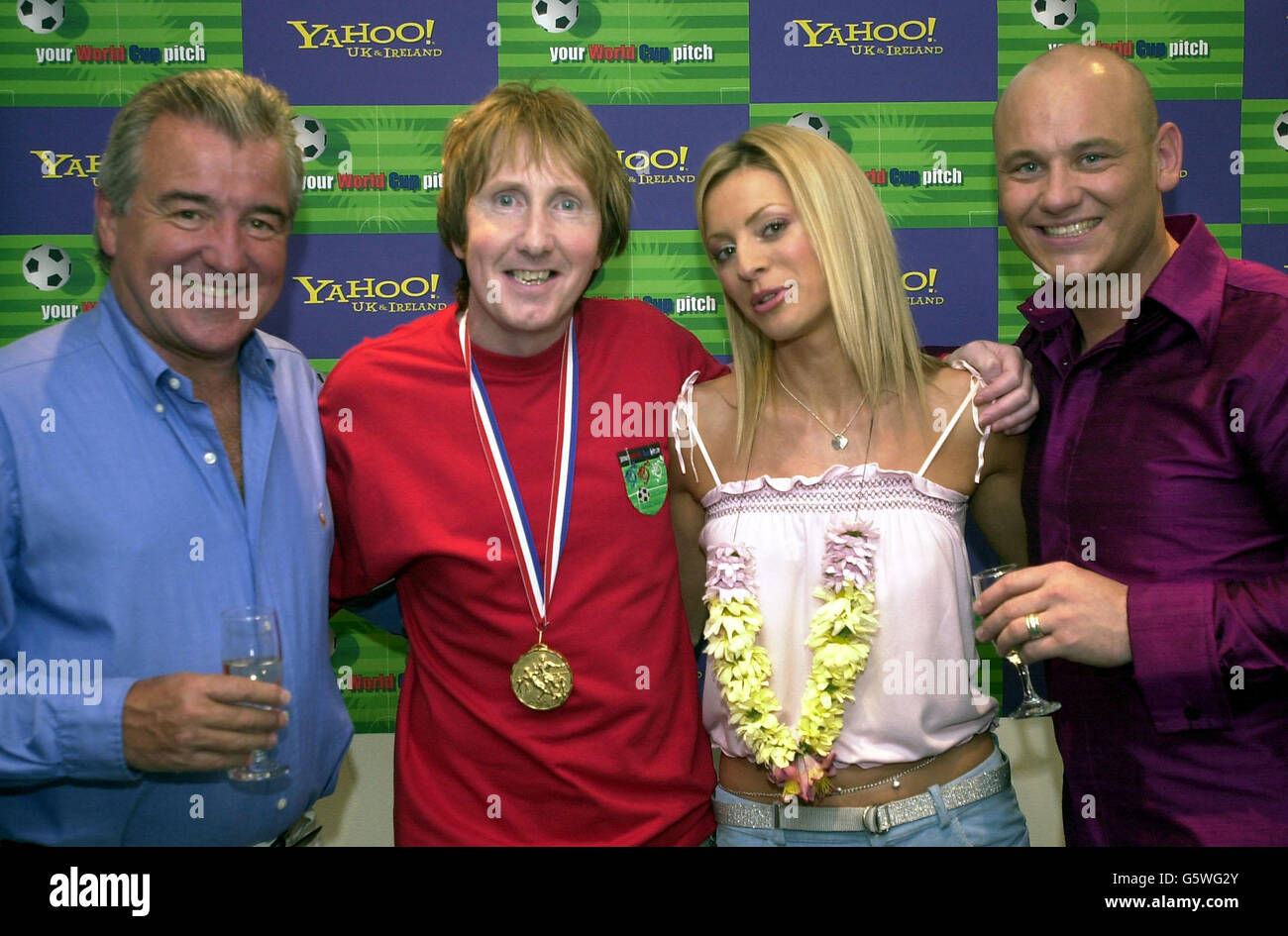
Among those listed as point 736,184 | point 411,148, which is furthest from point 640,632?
point 411,148

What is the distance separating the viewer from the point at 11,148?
149 inches

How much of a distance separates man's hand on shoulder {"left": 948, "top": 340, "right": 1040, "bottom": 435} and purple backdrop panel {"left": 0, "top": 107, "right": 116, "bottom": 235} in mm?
2998

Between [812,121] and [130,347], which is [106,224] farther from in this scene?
[812,121]

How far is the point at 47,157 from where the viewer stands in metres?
3.81

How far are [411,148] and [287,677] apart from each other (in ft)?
6.91

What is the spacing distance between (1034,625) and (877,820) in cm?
57

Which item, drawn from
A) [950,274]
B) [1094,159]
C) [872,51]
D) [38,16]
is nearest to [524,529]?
[1094,159]

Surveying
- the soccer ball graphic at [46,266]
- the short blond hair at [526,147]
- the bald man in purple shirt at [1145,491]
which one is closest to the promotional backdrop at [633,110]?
the soccer ball graphic at [46,266]

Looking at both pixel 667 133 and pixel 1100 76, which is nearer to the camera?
pixel 1100 76

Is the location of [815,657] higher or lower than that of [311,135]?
lower

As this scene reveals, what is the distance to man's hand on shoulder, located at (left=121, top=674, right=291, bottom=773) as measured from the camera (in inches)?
83.0

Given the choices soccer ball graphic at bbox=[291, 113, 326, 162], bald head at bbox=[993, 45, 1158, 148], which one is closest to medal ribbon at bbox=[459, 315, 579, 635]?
bald head at bbox=[993, 45, 1158, 148]

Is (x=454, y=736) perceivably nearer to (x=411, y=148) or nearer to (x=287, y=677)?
(x=287, y=677)

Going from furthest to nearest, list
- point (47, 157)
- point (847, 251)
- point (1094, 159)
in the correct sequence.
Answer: point (47, 157)
point (847, 251)
point (1094, 159)
